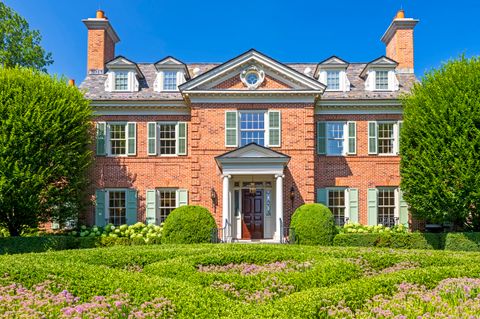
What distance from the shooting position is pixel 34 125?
53.8ft

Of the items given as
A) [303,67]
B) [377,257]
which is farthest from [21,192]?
[303,67]

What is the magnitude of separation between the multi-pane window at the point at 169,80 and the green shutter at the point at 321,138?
25.2 feet

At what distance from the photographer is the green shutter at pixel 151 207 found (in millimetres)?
19953

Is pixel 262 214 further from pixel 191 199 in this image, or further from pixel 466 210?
pixel 466 210

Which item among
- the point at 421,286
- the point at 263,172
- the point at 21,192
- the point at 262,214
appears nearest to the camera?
the point at 421,286

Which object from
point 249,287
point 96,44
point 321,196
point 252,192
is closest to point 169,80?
point 96,44

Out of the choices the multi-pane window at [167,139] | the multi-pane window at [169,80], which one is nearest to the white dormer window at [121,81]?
the multi-pane window at [169,80]

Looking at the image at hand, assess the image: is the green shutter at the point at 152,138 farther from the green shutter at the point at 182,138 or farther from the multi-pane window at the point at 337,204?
the multi-pane window at the point at 337,204

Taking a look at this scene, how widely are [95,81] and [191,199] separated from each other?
28.4 ft

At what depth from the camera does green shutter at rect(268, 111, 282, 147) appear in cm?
1930

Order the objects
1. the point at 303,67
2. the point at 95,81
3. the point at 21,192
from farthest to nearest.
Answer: the point at 303,67 < the point at 95,81 < the point at 21,192

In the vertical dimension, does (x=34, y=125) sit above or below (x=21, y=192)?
above

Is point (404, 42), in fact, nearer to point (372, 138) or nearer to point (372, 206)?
point (372, 138)

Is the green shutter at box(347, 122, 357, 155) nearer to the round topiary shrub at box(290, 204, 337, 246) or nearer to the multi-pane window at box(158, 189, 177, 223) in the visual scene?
the round topiary shrub at box(290, 204, 337, 246)
